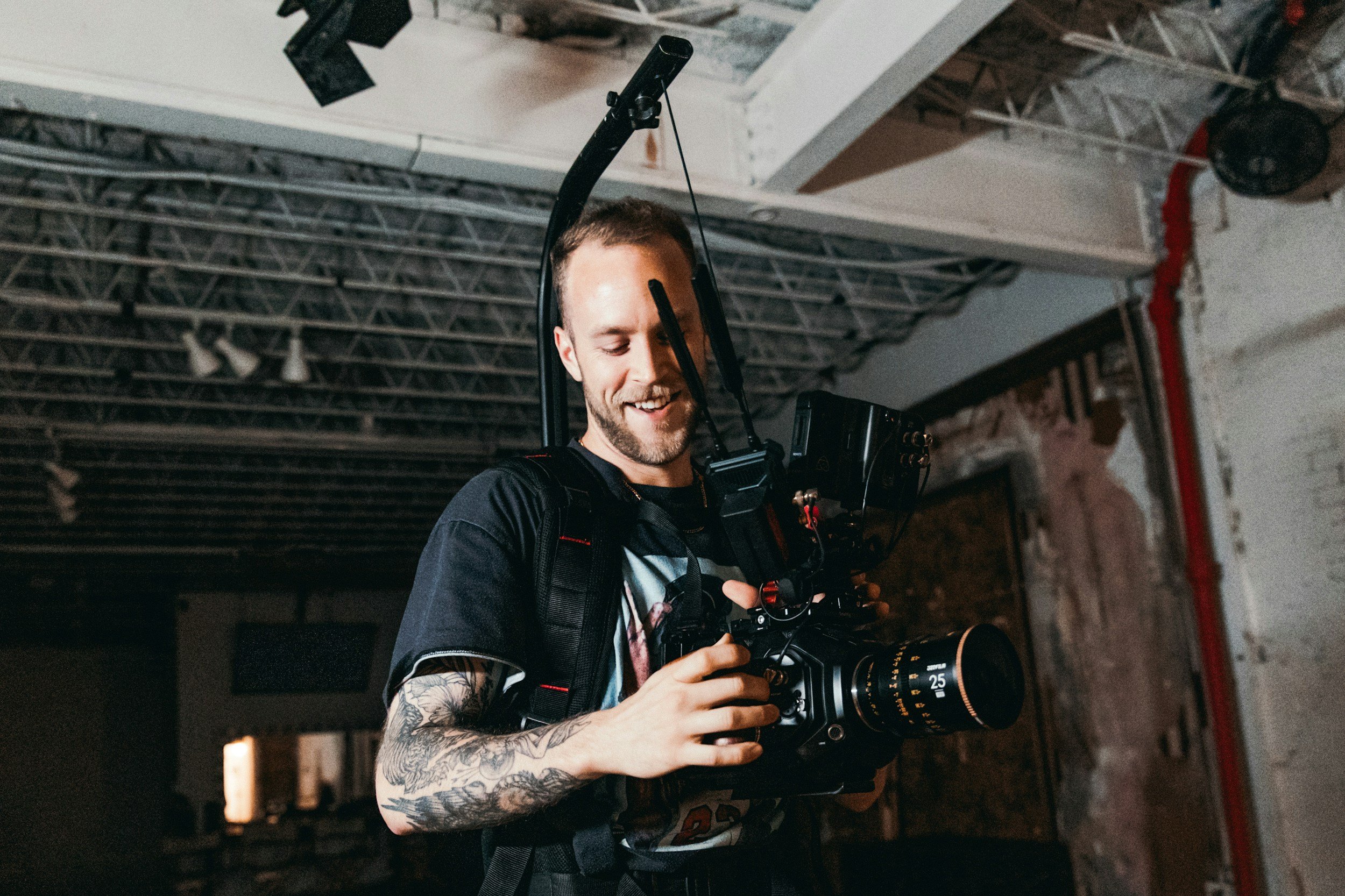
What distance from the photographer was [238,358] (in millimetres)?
4773

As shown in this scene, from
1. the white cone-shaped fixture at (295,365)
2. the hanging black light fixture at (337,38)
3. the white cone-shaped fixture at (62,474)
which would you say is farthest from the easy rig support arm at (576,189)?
the white cone-shaped fixture at (62,474)

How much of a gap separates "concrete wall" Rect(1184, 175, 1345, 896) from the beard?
8.48 ft

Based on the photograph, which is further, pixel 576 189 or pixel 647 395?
pixel 576 189

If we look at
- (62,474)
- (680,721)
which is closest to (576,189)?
(680,721)

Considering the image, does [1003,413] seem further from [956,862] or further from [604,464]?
[604,464]

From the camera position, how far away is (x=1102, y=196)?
12.8ft

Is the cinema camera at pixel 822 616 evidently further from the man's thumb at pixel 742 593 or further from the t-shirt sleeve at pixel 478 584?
the t-shirt sleeve at pixel 478 584

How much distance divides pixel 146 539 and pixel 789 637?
27.7ft

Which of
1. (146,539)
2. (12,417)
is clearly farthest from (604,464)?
(146,539)

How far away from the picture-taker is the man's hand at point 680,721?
3.22 ft

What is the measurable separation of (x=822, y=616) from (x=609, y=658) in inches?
10.0

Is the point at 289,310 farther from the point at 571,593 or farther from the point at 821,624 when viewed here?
the point at 821,624

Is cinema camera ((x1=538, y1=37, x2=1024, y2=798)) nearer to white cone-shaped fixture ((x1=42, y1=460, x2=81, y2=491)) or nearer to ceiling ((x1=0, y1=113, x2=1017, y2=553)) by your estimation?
ceiling ((x1=0, y1=113, x2=1017, y2=553))

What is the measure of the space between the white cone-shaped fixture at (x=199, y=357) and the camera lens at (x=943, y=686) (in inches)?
168
